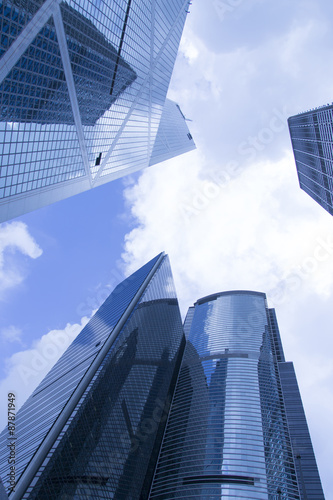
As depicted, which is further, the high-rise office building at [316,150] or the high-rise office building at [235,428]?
the high-rise office building at [316,150]

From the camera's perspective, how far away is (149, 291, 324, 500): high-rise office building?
230 ft

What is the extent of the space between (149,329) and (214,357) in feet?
71.3

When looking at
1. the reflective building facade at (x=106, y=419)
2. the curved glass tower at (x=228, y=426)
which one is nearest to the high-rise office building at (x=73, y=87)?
the reflective building facade at (x=106, y=419)

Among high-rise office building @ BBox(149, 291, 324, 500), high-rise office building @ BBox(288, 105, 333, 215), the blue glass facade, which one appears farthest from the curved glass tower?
high-rise office building @ BBox(288, 105, 333, 215)

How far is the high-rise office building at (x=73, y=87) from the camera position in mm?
38844

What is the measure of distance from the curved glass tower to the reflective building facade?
6405 mm

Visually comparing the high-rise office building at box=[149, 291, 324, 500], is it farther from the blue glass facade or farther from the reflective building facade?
the reflective building facade

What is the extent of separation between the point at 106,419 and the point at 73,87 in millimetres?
57372

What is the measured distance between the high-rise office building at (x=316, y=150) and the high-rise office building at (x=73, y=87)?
2297 inches

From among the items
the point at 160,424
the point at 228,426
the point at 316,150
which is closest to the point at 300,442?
the point at 228,426

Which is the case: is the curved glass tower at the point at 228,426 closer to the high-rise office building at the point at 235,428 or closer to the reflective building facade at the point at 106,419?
the high-rise office building at the point at 235,428

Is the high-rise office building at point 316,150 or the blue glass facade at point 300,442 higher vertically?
the high-rise office building at point 316,150

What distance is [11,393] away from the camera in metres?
28.0

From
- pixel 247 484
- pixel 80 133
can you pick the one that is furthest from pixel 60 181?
pixel 247 484
